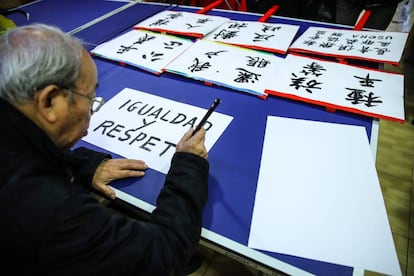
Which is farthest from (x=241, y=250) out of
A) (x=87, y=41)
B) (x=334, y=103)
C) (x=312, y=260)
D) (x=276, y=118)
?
(x=87, y=41)

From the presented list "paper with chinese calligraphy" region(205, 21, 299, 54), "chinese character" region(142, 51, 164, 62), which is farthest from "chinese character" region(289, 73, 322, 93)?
"chinese character" region(142, 51, 164, 62)

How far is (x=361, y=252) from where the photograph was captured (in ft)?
1.77

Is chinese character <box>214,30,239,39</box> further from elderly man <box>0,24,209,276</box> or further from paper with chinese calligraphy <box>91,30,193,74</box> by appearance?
elderly man <box>0,24,209,276</box>

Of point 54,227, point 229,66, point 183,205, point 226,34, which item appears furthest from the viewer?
point 226,34

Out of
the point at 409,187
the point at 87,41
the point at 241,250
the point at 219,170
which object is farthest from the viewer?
the point at 409,187

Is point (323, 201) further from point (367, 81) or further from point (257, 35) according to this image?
point (257, 35)

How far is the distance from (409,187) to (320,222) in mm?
1321

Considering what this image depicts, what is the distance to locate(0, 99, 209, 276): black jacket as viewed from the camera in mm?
445

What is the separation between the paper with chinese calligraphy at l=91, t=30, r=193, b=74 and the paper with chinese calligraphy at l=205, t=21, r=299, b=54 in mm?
187

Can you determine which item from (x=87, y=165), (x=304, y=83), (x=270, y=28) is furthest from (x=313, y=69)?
(x=87, y=165)

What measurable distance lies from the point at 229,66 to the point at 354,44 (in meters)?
0.57

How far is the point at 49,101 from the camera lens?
0.49 m

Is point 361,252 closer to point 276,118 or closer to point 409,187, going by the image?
point 276,118

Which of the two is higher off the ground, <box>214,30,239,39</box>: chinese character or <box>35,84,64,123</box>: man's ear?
<box>35,84,64,123</box>: man's ear
